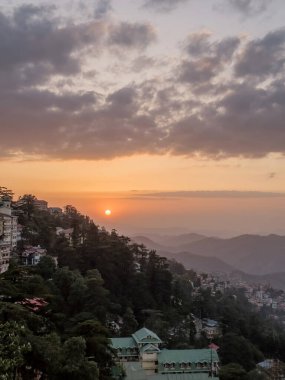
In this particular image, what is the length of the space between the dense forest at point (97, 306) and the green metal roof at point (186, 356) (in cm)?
138

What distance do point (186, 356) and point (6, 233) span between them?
1997 centimetres

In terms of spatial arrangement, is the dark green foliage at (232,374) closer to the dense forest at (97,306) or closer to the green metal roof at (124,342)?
the dense forest at (97,306)

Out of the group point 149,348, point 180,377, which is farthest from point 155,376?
point 149,348

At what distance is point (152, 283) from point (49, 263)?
42.7ft

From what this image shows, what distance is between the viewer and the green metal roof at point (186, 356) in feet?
117

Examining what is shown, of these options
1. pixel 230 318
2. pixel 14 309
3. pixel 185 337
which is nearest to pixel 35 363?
pixel 14 309

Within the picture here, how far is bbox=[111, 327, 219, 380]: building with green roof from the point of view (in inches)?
1396

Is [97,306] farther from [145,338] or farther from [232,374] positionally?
[232,374]

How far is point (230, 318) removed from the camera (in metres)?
54.4

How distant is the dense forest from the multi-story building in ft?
5.39

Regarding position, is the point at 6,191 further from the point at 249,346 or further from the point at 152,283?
the point at 249,346

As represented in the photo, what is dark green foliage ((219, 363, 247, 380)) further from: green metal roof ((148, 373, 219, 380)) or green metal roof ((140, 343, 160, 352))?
green metal roof ((140, 343, 160, 352))

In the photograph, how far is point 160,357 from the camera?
3581 centimetres

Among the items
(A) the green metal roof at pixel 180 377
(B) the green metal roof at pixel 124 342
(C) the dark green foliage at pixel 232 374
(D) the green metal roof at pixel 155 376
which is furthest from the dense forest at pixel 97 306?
(D) the green metal roof at pixel 155 376
